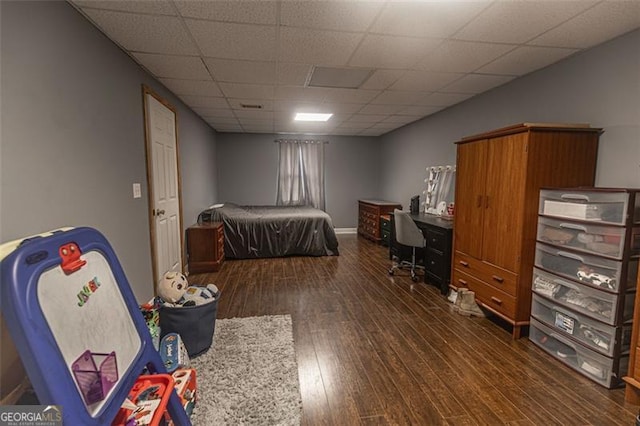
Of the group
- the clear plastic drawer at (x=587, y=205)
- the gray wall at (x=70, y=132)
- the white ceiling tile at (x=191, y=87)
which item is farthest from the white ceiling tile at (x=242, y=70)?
the clear plastic drawer at (x=587, y=205)

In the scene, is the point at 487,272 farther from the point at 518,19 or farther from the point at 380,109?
the point at 380,109

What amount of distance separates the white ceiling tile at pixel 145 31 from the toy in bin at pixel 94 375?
1.98 m

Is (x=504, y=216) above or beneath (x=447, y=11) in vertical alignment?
beneath

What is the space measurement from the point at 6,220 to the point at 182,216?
107 inches

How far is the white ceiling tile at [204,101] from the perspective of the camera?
383cm

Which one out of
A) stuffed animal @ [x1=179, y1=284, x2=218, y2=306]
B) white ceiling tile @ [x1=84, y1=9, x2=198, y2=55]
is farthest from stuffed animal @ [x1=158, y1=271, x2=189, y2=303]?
white ceiling tile @ [x1=84, y1=9, x2=198, y2=55]

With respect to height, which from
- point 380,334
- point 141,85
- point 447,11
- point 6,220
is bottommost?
point 380,334

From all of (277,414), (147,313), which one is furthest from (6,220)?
(277,414)

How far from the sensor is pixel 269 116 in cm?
495

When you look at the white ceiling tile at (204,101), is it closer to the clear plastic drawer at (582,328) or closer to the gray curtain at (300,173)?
the gray curtain at (300,173)

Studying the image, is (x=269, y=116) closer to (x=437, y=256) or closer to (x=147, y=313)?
(x=437, y=256)

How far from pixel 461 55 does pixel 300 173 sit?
474cm

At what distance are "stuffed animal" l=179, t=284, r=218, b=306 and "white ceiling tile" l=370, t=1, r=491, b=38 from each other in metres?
2.28

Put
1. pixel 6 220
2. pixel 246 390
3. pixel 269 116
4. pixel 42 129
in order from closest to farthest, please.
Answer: pixel 6 220, pixel 42 129, pixel 246 390, pixel 269 116
